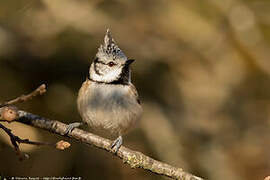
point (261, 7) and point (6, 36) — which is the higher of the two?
point (261, 7)

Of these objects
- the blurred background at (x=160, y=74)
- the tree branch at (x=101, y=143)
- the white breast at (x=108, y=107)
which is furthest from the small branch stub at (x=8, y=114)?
the blurred background at (x=160, y=74)

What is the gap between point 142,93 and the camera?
7656 mm

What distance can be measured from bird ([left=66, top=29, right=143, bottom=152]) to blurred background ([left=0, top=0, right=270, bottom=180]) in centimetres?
188

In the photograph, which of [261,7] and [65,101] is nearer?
[65,101]

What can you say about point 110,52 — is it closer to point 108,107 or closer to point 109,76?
point 109,76

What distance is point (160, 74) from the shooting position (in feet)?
25.5

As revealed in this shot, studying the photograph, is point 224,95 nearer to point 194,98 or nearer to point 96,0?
point 194,98

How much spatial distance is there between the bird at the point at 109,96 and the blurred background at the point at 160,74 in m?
1.88

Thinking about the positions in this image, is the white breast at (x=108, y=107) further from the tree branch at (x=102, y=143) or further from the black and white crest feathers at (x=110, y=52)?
the tree branch at (x=102, y=143)

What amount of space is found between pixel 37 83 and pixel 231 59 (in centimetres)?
336

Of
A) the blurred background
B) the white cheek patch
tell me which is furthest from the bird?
the blurred background

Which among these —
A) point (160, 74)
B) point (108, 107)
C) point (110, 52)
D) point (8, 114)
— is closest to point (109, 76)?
point (110, 52)

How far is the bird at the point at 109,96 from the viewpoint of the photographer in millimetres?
4852

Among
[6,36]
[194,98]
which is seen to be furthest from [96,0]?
[194,98]
